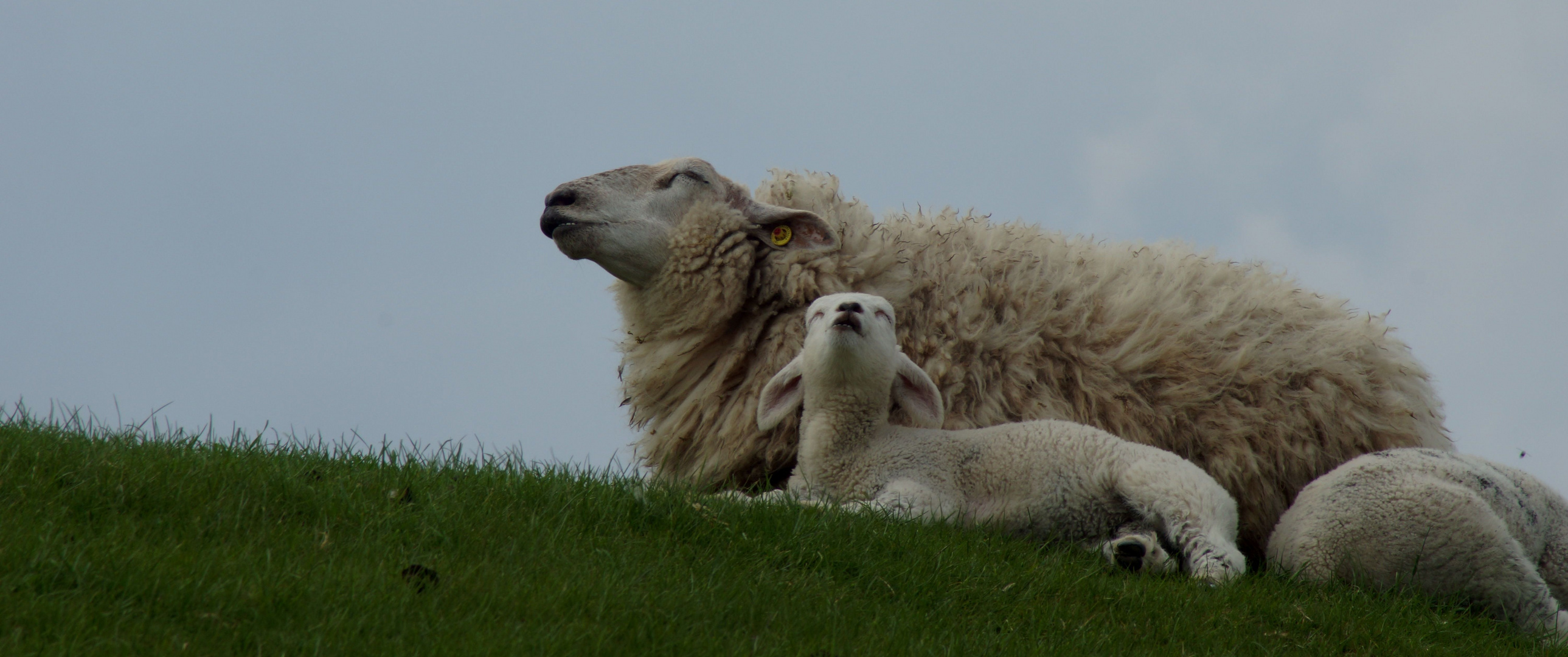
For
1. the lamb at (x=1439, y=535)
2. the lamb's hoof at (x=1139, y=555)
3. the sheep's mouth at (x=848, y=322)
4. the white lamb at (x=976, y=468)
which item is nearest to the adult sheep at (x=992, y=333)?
the white lamb at (x=976, y=468)

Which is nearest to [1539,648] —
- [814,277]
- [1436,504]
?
[1436,504]

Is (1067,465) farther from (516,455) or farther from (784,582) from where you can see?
(516,455)

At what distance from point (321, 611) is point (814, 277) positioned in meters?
3.17

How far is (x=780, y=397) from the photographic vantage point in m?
5.05

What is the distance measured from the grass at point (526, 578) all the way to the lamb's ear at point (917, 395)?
0.56m

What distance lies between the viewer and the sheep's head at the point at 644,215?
5.75 metres

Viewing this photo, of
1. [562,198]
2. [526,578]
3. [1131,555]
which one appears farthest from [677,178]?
[526,578]

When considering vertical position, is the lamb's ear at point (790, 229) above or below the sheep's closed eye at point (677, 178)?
below

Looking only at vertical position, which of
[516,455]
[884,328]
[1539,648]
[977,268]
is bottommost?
[1539,648]

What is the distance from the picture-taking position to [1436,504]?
429 centimetres

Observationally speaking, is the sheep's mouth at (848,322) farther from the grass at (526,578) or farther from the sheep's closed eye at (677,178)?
the sheep's closed eye at (677,178)

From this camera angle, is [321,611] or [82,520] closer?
[321,611]

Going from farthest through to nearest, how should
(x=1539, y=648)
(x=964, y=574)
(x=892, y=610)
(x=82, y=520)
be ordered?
(x=1539, y=648), (x=964, y=574), (x=892, y=610), (x=82, y=520)

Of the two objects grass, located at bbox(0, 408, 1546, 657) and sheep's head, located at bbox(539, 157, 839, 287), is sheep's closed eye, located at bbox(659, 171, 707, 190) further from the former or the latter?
grass, located at bbox(0, 408, 1546, 657)
